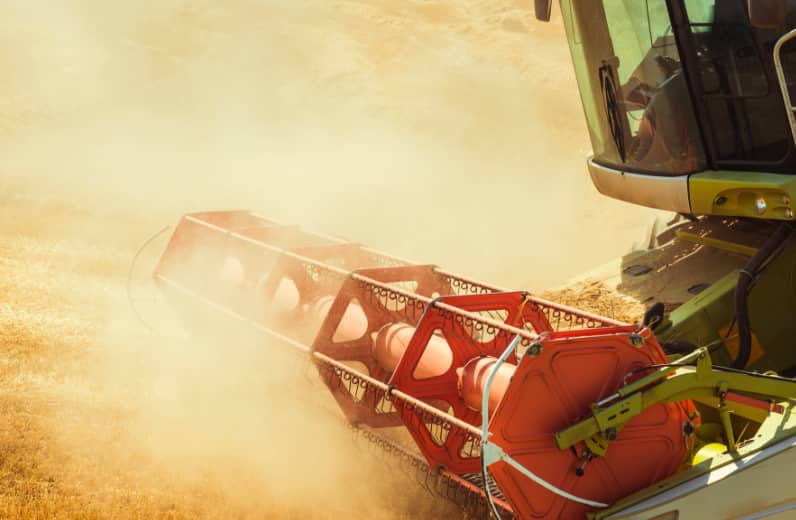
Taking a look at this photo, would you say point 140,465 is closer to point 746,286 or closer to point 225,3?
point 746,286

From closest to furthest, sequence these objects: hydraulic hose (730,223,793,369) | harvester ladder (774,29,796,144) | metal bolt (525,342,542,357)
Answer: metal bolt (525,342,542,357) < harvester ladder (774,29,796,144) < hydraulic hose (730,223,793,369)

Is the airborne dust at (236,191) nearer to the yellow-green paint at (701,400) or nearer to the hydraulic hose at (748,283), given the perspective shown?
the yellow-green paint at (701,400)

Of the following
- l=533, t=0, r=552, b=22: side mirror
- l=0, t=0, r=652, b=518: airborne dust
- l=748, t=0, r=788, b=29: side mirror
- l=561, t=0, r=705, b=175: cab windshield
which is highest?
l=533, t=0, r=552, b=22: side mirror

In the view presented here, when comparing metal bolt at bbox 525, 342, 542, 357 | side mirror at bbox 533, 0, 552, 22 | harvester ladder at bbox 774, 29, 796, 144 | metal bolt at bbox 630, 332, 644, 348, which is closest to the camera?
metal bolt at bbox 525, 342, 542, 357

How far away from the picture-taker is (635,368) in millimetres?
3420

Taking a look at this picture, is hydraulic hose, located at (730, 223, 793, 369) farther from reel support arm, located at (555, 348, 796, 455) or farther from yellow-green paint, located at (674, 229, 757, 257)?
reel support arm, located at (555, 348, 796, 455)

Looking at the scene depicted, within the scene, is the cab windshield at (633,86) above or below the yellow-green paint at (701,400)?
above

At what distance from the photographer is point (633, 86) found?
16.9 feet

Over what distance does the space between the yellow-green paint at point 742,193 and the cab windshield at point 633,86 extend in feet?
0.45

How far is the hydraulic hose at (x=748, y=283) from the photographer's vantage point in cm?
414

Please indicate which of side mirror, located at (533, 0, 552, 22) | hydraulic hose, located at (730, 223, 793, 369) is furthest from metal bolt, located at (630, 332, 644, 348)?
side mirror, located at (533, 0, 552, 22)

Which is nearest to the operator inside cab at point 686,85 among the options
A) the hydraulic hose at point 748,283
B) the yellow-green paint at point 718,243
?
the hydraulic hose at point 748,283

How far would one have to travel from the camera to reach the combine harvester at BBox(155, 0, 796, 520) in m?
3.32

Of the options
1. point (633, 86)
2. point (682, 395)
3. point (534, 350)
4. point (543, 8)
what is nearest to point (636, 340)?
point (682, 395)
